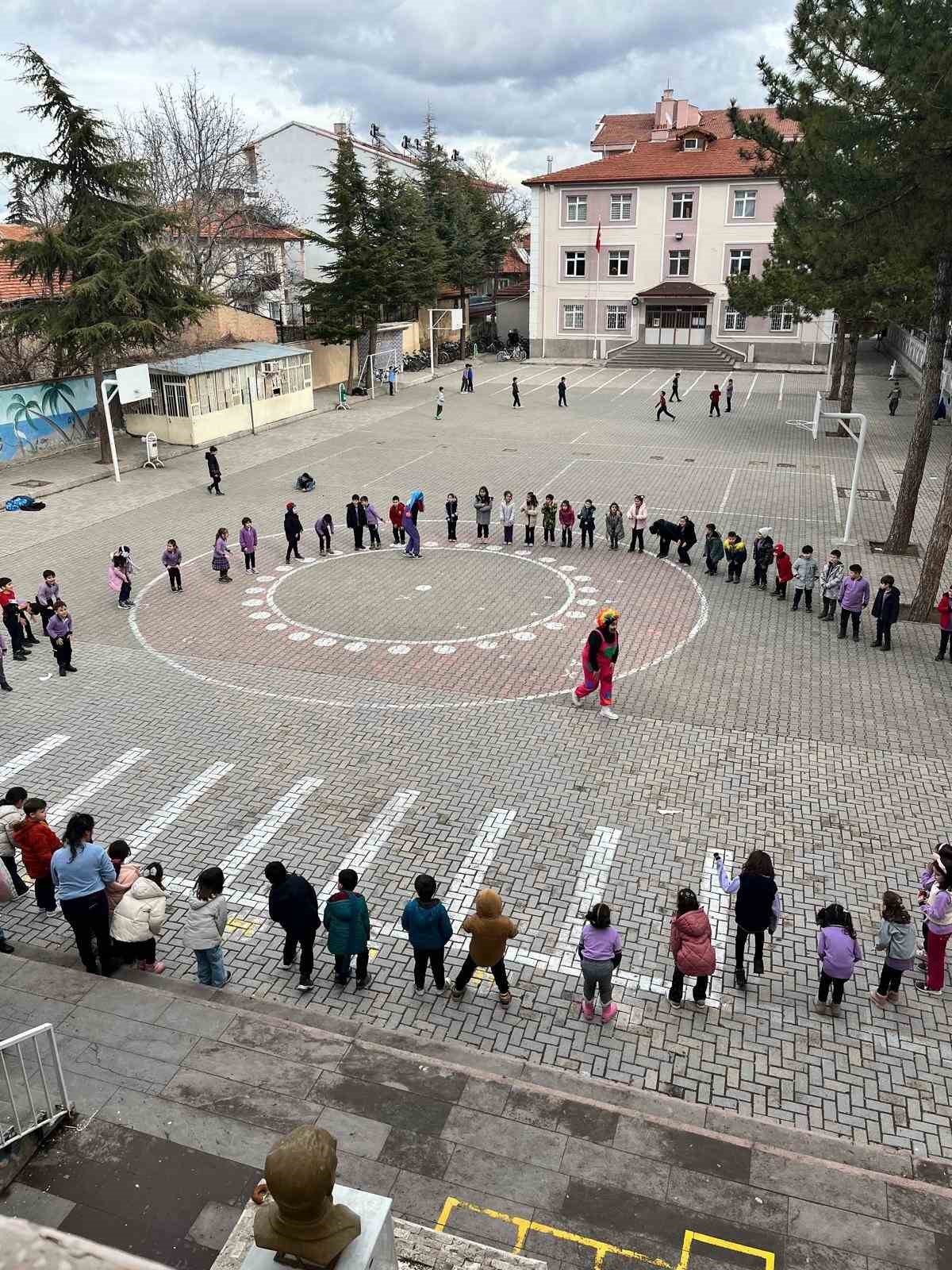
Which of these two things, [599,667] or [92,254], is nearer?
[599,667]

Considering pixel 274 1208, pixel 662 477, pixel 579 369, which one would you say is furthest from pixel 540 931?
pixel 579 369

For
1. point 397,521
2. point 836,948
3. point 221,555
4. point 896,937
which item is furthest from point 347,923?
point 397,521

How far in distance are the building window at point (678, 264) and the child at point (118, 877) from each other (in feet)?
176

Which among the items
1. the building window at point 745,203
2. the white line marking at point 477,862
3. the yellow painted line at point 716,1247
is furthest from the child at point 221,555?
the building window at point 745,203

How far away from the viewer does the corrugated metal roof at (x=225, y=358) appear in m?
32.7

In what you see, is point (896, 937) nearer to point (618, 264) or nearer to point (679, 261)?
point (679, 261)

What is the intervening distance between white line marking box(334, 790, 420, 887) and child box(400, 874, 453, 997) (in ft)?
6.11

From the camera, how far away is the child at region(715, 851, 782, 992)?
8.27 meters

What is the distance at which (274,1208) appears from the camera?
3.40 meters

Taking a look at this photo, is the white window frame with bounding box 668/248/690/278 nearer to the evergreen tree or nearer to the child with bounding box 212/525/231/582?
the evergreen tree

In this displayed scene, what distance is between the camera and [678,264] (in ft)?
178

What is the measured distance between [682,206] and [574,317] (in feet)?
28.3

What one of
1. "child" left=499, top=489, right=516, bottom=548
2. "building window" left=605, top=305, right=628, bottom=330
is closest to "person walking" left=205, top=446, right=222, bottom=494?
"child" left=499, top=489, right=516, bottom=548

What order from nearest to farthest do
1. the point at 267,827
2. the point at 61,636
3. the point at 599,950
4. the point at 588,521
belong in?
the point at 599,950 < the point at 267,827 < the point at 61,636 < the point at 588,521
